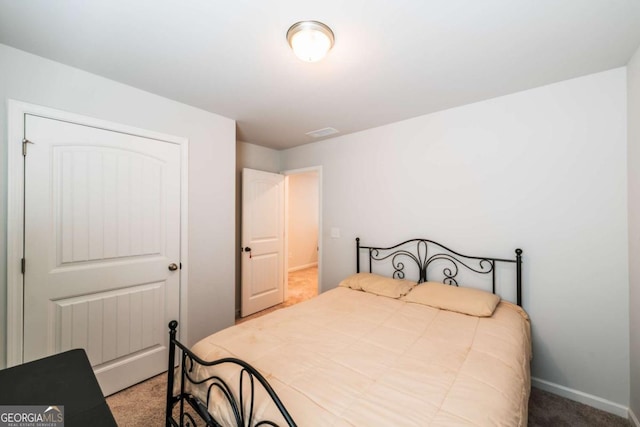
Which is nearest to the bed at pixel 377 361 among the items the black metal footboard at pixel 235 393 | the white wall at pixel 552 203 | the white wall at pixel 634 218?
the black metal footboard at pixel 235 393

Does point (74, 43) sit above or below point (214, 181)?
above

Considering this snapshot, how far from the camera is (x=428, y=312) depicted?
2059 mm

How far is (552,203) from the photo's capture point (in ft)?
6.75

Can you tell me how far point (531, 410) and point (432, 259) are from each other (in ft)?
4.25

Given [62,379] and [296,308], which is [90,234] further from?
[296,308]

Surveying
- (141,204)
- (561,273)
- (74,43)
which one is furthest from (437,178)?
(74,43)

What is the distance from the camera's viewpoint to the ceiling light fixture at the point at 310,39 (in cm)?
144

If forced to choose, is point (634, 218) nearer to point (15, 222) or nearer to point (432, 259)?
point (432, 259)

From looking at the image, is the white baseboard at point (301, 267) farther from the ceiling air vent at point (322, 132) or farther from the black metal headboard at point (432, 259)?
the ceiling air vent at point (322, 132)

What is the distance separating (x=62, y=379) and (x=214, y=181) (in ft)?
6.59

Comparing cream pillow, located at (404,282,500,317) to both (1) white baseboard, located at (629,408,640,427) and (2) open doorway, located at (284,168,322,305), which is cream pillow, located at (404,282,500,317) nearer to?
(1) white baseboard, located at (629,408,640,427)

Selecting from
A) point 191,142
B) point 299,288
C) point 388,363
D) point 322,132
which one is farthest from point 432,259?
point 299,288

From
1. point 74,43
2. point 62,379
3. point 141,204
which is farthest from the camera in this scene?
point 141,204

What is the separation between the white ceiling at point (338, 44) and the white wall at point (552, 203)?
0.24 m
